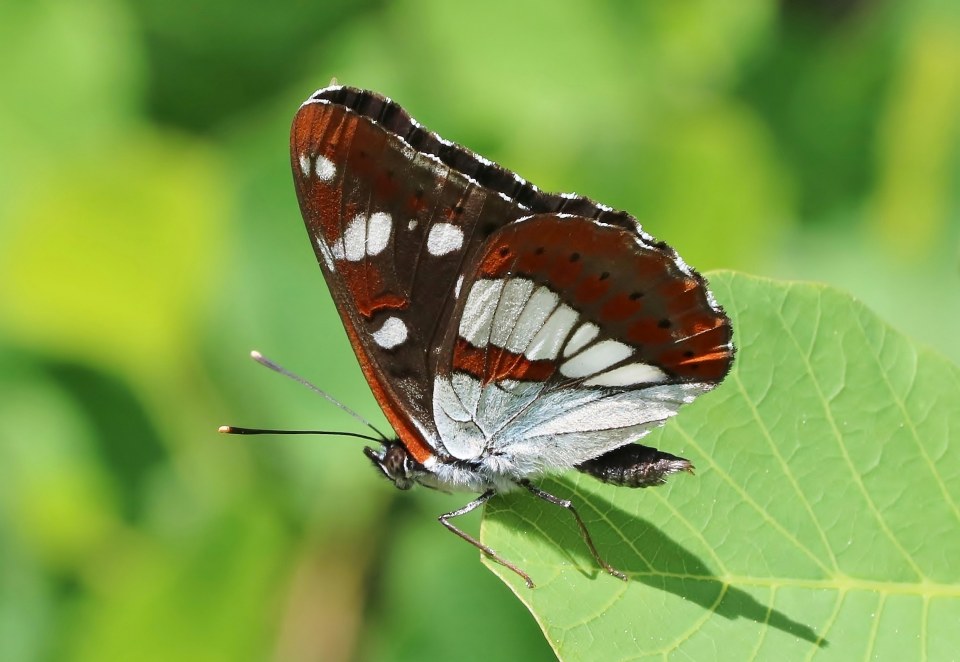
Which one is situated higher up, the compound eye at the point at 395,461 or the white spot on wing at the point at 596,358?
the white spot on wing at the point at 596,358

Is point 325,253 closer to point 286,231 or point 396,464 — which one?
point 396,464

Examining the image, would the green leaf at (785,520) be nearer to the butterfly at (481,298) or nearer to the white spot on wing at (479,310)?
the butterfly at (481,298)

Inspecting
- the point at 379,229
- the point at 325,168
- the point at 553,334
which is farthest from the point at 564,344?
the point at 325,168

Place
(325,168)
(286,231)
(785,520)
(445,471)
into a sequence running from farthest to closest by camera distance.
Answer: (286,231), (445,471), (325,168), (785,520)

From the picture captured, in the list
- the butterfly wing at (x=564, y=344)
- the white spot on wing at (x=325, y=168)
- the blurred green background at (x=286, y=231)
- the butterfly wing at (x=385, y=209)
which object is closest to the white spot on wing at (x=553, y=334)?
the butterfly wing at (x=564, y=344)

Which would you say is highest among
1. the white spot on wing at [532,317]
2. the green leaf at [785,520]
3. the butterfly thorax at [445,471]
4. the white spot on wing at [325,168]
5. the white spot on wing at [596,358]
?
the white spot on wing at [325,168]

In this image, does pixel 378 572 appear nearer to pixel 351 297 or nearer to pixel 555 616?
pixel 351 297

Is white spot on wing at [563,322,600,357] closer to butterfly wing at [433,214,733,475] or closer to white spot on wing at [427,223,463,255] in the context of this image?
butterfly wing at [433,214,733,475]
